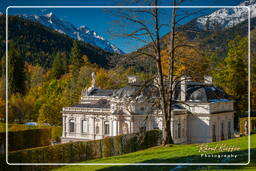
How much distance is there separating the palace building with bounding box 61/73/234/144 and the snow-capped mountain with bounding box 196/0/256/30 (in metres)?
12.0

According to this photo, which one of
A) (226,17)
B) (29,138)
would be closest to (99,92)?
(29,138)

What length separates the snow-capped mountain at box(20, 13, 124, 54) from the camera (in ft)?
37.6

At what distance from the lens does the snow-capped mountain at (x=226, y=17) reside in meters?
10.9

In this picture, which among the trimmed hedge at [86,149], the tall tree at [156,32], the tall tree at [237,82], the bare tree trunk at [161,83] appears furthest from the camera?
the tall tree at [237,82]

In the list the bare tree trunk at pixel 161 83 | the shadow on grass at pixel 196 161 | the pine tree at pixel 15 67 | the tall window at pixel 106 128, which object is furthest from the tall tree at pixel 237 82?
the shadow on grass at pixel 196 161

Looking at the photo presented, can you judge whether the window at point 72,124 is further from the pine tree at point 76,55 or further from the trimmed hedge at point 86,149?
the pine tree at point 76,55

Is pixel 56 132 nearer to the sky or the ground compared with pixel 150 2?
nearer to the ground

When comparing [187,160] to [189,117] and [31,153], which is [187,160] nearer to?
[31,153]

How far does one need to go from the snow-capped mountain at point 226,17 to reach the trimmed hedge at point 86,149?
543cm

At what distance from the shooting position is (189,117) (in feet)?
94.8

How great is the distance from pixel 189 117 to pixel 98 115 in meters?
7.84

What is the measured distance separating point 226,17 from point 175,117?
1728cm

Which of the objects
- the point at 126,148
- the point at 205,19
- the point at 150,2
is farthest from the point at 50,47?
the point at 126,148

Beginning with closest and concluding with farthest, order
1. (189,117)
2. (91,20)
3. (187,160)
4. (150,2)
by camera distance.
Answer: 1. (187,160)
2. (91,20)
3. (150,2)
4. (189,117)
